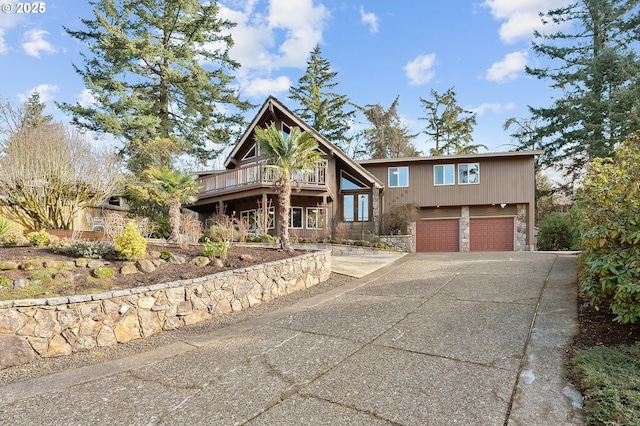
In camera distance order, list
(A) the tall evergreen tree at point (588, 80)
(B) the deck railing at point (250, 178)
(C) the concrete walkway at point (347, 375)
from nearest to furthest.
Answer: (C) the concrete walkway at point (347, 375) → (B) the deck railing at point (250, 178) → (A) the tall evergreen tree at point (588, 80)

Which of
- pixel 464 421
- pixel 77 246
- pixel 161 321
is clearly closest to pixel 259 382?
pixel 464 421

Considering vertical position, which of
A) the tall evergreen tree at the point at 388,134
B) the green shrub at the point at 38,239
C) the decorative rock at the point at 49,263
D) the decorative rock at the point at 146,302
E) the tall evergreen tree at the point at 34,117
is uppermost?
the tall evergreen tree at the point at 388,134

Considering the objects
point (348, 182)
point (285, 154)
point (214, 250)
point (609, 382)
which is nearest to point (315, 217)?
point (348, 182)

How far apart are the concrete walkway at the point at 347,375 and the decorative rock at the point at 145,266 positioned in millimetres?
2231

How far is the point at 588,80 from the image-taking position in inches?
800

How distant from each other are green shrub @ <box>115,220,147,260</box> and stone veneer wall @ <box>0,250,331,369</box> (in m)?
1.61

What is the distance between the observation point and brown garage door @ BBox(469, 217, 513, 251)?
732 inches

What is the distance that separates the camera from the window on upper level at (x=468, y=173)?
60.8 feet

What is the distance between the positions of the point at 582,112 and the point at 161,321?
1000 inches

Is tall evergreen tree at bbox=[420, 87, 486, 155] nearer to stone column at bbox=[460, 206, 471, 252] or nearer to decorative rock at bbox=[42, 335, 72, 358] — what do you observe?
stone column at bbox=[460, 206, 471, 252]

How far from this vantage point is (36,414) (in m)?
2.98

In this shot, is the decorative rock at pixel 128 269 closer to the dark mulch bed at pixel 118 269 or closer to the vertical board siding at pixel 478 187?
the dark mulch bed at pixel 118 269

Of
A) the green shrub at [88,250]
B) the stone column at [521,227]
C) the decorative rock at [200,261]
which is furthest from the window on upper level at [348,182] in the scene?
the green shrub at [88,250]

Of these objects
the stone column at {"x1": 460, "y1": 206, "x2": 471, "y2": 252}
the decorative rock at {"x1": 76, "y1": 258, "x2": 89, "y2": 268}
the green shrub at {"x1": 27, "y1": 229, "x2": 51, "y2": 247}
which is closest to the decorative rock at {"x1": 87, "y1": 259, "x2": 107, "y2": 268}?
the decorative rock at {"x1": 76, "y1": 258, "x2": 89, "y2": 268}
